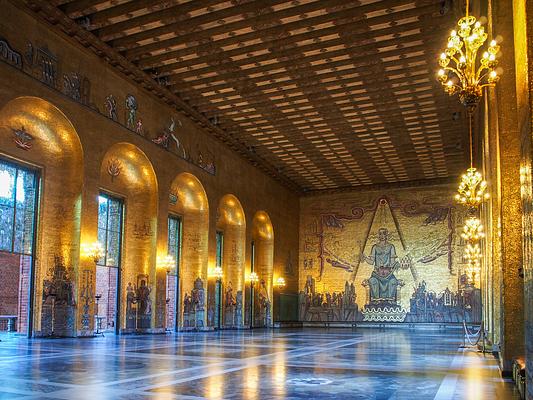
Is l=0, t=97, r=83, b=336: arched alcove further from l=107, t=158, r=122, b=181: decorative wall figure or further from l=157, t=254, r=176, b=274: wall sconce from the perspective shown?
l=157, t=254, r=176, b=274: wall sconce

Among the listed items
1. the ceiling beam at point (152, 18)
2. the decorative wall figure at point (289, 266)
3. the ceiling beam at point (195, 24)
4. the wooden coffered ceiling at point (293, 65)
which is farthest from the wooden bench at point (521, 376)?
the decorative wall figure at point (289, 266)

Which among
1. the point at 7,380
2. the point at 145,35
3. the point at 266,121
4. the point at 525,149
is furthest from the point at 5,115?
the point at 525,149

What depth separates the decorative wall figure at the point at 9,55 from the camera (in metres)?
13.3

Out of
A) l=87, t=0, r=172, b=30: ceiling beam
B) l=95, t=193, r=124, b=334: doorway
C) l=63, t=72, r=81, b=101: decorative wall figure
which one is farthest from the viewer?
l=95, t=193, r=124, b=334: doorway

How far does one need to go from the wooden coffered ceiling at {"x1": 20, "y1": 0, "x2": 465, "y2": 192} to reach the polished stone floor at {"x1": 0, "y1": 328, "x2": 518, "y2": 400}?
7.89 m

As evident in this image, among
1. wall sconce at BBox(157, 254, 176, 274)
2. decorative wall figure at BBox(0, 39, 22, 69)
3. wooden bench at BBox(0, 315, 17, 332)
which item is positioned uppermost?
decorative wall figure at BBox(0, 39, 22, 69)

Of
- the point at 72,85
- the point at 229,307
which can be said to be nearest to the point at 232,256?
the point at 229,307

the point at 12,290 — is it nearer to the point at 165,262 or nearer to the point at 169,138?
the point at 165,262

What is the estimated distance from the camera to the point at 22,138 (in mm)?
14922

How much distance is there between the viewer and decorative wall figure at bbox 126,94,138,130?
58.8ft

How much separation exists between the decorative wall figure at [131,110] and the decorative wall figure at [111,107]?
61cm

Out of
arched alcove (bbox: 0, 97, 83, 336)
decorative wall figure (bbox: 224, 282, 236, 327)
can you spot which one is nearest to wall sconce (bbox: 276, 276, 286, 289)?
decorative wall figure (bbox: 224, 282, 236, 327)

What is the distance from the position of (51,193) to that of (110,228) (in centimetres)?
315

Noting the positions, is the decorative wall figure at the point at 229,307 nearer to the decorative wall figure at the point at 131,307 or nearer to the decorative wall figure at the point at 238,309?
the decorative wall figure at the point at 238,309
